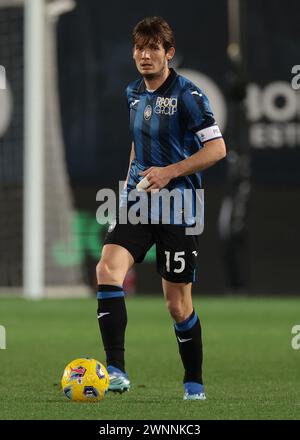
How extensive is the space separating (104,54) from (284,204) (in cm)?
298

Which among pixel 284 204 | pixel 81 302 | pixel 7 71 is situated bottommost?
pixel 81 302

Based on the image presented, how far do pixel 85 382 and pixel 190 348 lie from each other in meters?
0.59

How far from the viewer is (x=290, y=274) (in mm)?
16109

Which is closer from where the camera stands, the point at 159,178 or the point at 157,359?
the point at 159,178

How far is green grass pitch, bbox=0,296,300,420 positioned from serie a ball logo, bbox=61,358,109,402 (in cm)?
7

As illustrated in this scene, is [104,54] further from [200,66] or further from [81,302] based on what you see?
[81,302]

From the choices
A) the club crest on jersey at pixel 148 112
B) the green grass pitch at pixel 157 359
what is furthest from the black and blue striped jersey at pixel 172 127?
the green grass pitch at pixel 157 359

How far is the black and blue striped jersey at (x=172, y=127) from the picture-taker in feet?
20.2

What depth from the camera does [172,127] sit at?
6.27 metres

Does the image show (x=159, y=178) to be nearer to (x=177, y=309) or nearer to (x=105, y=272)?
(x=105, y=272)

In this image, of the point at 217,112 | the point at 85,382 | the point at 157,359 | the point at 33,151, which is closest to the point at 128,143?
the point at 217,112

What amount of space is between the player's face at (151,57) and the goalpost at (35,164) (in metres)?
8.83

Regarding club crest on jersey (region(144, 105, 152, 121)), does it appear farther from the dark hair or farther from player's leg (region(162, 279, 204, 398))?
player's leg (region(162, 279, 204, 398))
